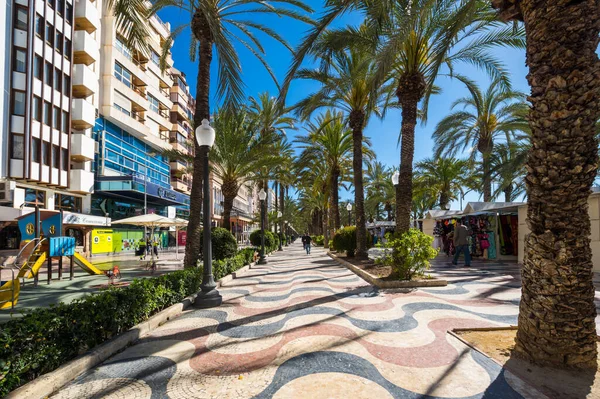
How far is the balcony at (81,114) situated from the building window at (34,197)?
5.79 m

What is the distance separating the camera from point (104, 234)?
25781mm

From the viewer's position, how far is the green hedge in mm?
2879

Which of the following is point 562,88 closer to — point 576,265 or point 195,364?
point 576,265

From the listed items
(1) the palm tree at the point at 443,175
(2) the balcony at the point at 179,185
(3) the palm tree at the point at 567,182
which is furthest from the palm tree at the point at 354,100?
(2) the balcony at the point at 179,185

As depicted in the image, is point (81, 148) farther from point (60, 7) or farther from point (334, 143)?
point (334, 143)

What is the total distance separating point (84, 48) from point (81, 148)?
301 inches

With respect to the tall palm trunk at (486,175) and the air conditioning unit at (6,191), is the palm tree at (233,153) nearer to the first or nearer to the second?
the air conditioning unit at (6,191)

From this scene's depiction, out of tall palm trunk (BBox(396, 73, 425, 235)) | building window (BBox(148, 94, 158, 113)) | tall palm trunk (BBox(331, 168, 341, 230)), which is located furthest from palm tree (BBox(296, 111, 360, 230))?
building window (BBox(148, 94, 158, 113))

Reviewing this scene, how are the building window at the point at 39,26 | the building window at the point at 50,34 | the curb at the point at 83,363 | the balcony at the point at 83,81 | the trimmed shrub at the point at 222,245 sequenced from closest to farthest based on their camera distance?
the curb at the point at 83,363 → the trimmed shrub at the point at 222,245 → the building window at the point at 39,26 → the building window at the point at 50,34 → the balcony at the point at 83,81

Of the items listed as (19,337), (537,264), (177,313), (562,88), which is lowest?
(177,313)

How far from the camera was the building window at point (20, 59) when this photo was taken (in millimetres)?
18344

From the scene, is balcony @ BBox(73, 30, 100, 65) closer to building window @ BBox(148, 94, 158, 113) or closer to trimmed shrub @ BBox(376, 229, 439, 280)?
building window @ BBox(148, 94, 158, 113)

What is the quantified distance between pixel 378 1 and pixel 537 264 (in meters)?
5.04

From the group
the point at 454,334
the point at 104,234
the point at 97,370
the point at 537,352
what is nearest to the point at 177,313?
the point at 97,370
